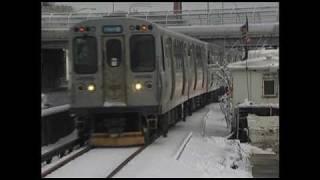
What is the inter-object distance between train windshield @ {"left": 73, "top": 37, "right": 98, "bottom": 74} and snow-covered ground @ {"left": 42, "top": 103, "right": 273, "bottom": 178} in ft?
6.81

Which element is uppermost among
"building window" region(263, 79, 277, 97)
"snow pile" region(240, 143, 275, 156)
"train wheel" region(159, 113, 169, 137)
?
"building window" region(263, 79, 277, 97)

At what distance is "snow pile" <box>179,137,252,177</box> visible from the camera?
1272 cm

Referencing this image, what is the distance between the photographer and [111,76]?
51.9 feet

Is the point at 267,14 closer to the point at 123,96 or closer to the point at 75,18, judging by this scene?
the point at 75,18

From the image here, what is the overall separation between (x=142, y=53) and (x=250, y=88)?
430cm

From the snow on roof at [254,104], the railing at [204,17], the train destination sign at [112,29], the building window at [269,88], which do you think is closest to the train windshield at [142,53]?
the train destination sign at [112,29]

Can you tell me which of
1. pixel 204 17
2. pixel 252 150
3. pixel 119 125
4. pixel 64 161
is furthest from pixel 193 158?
pixel 204 17

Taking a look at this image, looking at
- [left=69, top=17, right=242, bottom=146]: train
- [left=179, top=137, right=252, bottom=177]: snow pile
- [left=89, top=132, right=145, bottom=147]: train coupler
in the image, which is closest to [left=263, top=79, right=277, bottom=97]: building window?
[left=179, top=137, right=252, bottom=177]: snow pile

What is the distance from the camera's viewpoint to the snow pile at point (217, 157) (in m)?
12.7

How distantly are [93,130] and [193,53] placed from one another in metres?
8.38

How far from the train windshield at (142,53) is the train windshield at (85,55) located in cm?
92

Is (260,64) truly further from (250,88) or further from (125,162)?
(125,162)

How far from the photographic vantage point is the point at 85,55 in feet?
52.0

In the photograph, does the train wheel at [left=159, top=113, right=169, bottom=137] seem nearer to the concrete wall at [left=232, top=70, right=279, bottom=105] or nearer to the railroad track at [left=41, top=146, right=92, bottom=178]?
the concrete wall at [left=232, top=70, right=279, bottom=105]
